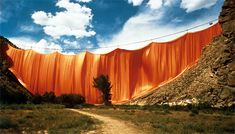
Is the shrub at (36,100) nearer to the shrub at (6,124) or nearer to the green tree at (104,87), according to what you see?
the green tree at (104,87)

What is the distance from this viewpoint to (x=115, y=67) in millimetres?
89750

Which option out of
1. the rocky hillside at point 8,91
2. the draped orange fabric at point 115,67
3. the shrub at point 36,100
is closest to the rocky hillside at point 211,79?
the draped orange fabric at point 115,67

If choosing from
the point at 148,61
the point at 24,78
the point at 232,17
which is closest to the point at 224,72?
the point at 232,17

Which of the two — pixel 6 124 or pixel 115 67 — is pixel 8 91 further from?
pixel 6 124

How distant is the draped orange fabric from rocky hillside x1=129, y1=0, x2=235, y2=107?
286 inches

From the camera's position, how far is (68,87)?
297 feet

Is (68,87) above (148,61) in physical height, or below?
below

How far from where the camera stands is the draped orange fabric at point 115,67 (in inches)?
3226

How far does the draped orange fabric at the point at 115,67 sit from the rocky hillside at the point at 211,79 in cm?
727

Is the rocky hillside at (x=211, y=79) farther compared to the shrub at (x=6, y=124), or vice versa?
the rocky hillside at (x=211, y=79)

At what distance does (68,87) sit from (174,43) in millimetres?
29717

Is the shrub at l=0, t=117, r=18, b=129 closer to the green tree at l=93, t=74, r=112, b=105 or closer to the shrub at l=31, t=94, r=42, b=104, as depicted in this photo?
the shrub at l=31, t=94, r=42, b=104

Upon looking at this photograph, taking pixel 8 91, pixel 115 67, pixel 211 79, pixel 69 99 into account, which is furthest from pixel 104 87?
pixel 211 79

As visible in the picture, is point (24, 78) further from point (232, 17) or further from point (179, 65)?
point (232, 17)
